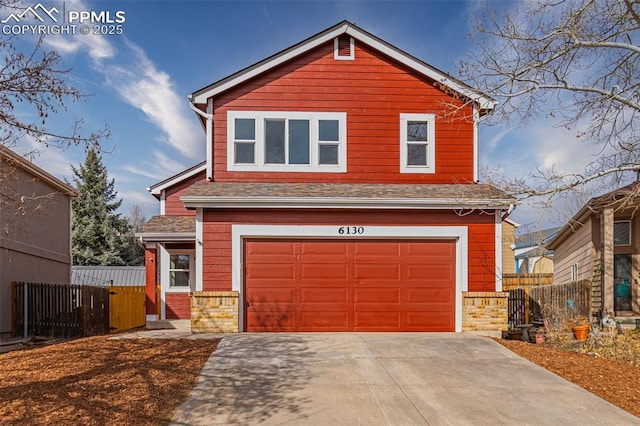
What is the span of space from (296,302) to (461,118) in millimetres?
6365

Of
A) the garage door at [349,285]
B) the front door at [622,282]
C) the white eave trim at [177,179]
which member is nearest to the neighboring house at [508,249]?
the front door at [622,282]

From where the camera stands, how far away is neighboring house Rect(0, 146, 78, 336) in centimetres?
1198

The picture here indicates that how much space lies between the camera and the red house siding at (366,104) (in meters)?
11.6

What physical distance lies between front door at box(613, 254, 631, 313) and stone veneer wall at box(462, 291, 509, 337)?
22.0 feet

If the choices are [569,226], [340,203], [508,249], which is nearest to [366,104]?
[340,203]

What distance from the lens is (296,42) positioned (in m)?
11.7

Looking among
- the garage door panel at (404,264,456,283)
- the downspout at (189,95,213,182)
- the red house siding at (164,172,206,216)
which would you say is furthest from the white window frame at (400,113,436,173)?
the red house siding at (164,172,206,216)

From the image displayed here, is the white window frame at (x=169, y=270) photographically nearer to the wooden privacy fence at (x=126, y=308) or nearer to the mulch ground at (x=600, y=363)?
the wooden privacy fence at (x=126, y=308)

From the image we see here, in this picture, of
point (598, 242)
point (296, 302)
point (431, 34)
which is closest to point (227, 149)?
point (296, 302)

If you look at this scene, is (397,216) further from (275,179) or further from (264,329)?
(264,329)

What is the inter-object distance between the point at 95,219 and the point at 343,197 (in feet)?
90.1

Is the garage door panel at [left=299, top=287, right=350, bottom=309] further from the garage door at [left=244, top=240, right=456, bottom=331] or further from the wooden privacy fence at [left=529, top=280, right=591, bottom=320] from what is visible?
the wooden privacy fence at [left=529, top=280, right=591, bottom=320]

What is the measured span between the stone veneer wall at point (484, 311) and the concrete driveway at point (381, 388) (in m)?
1.54

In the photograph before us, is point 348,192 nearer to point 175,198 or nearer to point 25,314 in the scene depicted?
point 175,198
